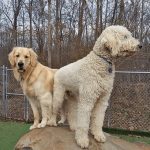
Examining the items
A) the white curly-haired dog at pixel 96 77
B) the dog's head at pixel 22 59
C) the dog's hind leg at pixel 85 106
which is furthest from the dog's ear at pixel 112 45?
the dog's head at pixel 22 59

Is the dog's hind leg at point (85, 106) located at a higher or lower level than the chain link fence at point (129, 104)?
higher

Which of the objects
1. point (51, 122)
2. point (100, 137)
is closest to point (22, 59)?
point (51, 122)

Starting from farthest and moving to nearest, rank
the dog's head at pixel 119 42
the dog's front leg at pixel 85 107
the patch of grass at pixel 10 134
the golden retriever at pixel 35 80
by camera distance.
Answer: the patch of grass at pixel 10 134 < the golden retriever at pixel 35 80 < the dog's front leg at pixel 85 107 < the dog's head at pixel 119 42

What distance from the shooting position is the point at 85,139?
16.7 ft

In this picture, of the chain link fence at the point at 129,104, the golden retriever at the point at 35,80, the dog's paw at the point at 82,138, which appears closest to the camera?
the dog's paw at the point at 82,138

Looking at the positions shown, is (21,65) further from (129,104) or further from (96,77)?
(129,104)

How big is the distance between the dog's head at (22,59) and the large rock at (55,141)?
0.95 metres

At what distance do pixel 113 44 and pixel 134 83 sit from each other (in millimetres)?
6022

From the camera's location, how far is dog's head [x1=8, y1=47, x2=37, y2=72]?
5723 millimetres

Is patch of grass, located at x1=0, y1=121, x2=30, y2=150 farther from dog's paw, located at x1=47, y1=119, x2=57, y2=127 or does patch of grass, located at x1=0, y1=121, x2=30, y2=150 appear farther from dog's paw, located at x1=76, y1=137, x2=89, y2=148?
dog's paw, located at x1=76, y1=137, x2=89, y2=148

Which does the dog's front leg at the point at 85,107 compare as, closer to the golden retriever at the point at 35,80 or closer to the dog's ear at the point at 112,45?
the dog's ear at the point at 112,45

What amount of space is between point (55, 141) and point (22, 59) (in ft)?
4.22

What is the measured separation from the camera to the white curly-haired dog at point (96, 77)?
4.75 metres

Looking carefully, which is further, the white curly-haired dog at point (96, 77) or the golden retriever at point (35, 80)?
the golden retriever at point (35, 80)
